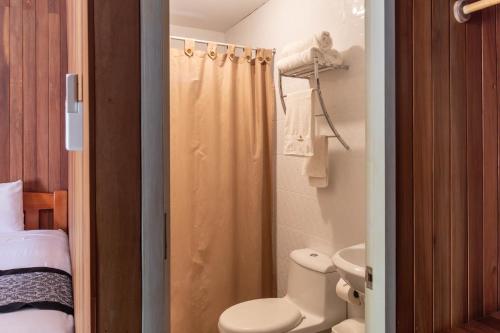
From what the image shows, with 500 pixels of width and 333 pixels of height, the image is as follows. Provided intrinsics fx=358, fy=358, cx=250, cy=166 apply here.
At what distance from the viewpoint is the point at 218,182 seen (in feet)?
8.07

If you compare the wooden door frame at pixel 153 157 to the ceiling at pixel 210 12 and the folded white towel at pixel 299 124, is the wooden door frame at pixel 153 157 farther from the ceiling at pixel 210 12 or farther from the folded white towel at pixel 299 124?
the ceiling at pixel 210 12

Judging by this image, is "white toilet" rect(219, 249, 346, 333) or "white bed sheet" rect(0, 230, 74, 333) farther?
"white toilet" rect(219, 249, 346, 333)

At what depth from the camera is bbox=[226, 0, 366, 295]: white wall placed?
188 cm

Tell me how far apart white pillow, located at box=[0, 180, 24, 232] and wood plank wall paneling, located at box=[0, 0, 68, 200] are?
18cm

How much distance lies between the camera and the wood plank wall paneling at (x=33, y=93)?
257cm

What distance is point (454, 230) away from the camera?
3.26 ft

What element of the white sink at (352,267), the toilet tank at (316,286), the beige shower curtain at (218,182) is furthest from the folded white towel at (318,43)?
the toilet tank at (316,286)

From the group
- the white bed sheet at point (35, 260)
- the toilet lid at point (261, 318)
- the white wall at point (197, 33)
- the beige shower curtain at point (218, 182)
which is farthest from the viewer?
the white wall at point (197, 33)

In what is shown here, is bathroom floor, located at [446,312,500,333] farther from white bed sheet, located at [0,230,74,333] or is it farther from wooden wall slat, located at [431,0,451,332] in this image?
white bed sheet, located at [0,230,74,333]

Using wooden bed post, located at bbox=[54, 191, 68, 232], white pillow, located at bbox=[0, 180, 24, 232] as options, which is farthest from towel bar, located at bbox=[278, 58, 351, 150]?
white pillow, located at bbox=[0, 180, 24, 232]

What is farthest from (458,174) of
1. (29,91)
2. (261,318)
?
(29,91)

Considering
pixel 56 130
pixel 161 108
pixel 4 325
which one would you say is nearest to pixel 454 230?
pixel 161 108

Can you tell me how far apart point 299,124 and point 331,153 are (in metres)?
0.25

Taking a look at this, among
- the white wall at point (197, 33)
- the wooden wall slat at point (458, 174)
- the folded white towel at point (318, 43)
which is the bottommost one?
the wooden wall slat at point (458, 174)
